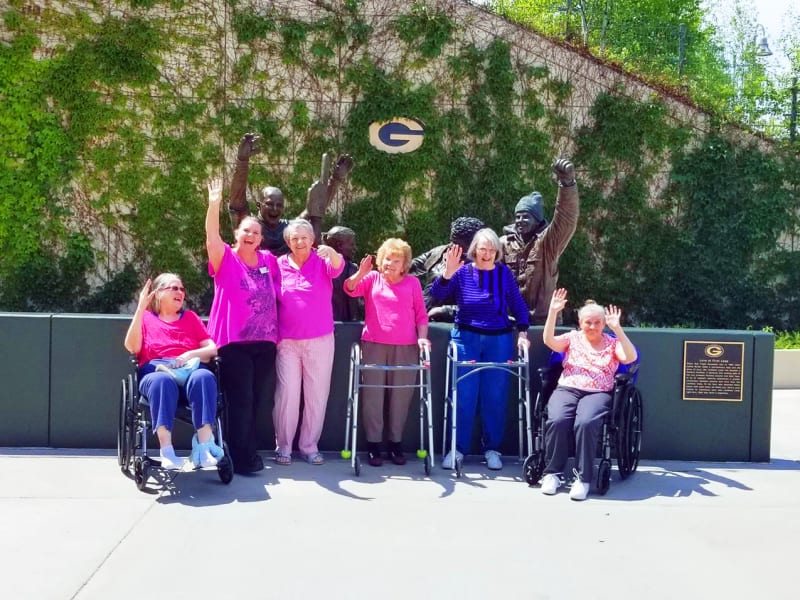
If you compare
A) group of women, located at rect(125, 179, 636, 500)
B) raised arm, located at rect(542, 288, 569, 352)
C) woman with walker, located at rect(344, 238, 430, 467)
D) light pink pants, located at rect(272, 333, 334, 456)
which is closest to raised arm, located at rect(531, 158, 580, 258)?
group of women, located at rect(125, 179, 636, 500)

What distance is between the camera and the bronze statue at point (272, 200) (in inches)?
293

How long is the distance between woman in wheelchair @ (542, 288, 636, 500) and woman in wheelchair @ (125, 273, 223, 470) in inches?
81.7

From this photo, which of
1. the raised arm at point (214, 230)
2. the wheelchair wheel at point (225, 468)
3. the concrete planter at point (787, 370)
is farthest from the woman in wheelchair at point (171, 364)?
the concrete planter at point (787, 370)

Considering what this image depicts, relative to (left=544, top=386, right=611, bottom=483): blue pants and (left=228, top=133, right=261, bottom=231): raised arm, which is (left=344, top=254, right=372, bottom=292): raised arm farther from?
(left=228, top=133, right=261, bottom=231): raised arm

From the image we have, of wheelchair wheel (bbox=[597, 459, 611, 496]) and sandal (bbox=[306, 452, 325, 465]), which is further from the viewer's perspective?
sandal (bbox=[306, 452, 325, 465])

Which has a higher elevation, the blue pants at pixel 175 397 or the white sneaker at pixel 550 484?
the blue pants at pixel 175 397

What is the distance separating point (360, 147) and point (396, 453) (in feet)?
21.5

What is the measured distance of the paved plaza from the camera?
413 centimetres

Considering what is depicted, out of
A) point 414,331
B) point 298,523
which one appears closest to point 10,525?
point 298,523

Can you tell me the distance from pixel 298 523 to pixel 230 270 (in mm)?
1849

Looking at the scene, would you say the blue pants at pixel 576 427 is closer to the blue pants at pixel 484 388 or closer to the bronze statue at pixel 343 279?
the blue pants at pixel 484 388

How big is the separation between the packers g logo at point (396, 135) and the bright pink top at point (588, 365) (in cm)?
651

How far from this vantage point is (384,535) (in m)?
4.88

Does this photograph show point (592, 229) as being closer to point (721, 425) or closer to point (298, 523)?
point (721, 425)
